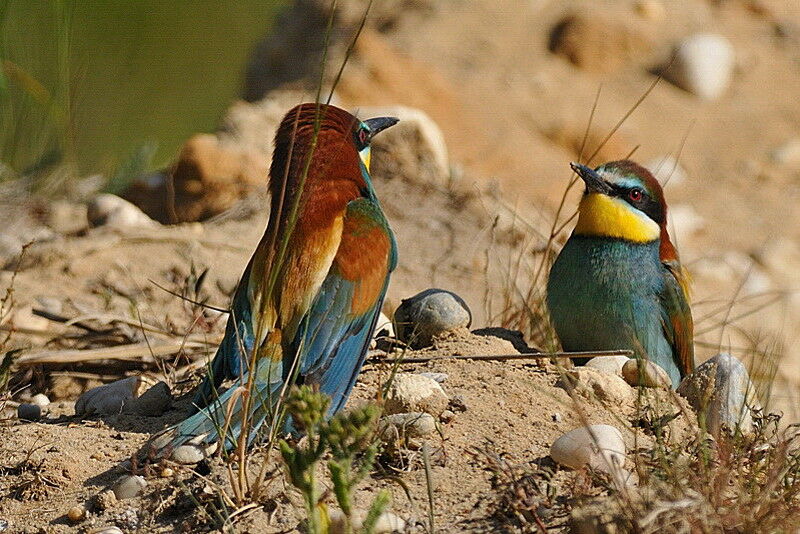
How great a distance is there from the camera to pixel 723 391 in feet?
8.79

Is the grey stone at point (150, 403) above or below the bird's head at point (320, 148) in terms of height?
below

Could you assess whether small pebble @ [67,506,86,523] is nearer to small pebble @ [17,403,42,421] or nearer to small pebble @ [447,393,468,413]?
small pebble @ [17,403,42,421]

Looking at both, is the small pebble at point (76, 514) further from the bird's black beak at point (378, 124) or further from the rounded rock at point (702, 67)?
the rounded rock at point (702, 67)

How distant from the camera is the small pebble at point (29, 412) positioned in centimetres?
286

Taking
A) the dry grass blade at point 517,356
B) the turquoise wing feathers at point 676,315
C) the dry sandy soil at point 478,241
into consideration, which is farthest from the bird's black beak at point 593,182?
the dry grass blade at point 517,356

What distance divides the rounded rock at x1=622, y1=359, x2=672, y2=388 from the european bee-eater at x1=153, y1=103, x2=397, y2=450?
0.59m

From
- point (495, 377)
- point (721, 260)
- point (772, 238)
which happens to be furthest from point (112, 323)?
point (772, 238)

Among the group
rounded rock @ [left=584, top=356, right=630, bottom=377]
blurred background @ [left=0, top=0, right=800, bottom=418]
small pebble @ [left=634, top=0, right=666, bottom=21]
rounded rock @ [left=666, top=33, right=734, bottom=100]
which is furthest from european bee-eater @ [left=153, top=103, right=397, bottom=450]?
small pebble @ [left=634, top=0, right=666, bottom=21]

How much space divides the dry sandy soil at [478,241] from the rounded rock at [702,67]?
0.06 metres

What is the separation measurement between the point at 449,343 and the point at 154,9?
7353 millimetres

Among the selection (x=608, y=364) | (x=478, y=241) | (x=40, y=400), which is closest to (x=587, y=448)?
(x=608, y=364)

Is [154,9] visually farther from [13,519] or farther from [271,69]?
[13,519]

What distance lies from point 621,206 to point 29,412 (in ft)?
5.24

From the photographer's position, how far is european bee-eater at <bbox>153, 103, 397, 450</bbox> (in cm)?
255
